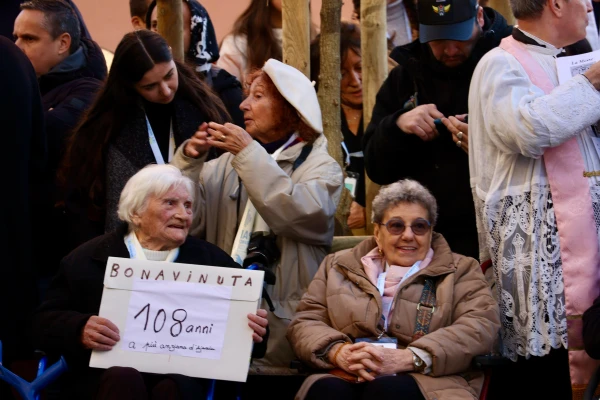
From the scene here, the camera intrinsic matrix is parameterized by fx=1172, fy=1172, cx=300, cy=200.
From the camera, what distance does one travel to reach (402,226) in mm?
5418

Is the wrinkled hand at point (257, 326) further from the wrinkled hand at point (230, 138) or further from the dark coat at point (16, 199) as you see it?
the dark coat at point (16, 199)

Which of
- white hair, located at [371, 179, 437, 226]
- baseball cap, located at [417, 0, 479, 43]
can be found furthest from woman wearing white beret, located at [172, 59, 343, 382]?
baseball cap, located at [417, 0, 479, 43]

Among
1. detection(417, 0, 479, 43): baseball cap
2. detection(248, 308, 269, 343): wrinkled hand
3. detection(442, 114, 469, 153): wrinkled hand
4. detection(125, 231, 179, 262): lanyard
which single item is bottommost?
detection(248, 308, 269, 343): wrinkled hand

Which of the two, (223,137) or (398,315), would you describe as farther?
(223,137)

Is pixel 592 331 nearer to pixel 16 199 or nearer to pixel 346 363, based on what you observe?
pixel 346 363

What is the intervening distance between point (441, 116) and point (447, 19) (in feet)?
1.51

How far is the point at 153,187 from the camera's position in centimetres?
532

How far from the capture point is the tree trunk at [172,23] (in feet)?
22.5

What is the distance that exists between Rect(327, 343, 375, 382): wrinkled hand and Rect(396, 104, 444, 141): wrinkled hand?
1128mm

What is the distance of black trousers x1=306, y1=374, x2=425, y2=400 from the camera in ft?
16.1

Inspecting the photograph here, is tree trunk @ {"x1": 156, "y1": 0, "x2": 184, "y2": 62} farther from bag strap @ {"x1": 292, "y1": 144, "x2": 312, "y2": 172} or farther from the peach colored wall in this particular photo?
the peach colored wall

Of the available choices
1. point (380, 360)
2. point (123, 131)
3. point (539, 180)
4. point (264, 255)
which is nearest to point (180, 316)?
point (264, 255)

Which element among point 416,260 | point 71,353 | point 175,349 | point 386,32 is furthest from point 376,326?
point 386,32

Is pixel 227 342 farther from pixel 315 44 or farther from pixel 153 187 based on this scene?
pixel 315 44
